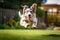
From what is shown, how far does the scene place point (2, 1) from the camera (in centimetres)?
1295

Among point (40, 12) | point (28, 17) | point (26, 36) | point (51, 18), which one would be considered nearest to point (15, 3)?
point (28, 17)

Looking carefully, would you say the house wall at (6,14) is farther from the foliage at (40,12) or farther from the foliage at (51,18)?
the foliage at (51,18)

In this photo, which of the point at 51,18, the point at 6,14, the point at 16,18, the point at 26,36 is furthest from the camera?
the point at 51,18

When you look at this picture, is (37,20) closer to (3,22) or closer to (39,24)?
(39,24)

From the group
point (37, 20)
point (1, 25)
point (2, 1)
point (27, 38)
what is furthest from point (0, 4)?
point (27, 38)

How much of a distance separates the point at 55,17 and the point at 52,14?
0.75ft

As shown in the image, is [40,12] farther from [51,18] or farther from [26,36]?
[26,36]

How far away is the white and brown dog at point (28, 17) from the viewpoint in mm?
12883

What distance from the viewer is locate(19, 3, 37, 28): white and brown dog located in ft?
42.3

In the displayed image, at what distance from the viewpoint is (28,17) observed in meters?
12.9

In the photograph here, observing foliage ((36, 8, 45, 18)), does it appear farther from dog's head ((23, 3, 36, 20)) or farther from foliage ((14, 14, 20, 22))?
foliage ((14, 14, 20, 22))

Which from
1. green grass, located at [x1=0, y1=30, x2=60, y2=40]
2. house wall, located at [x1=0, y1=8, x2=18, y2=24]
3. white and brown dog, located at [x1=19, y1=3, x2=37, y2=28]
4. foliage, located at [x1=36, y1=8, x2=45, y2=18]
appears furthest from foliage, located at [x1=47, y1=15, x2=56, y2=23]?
green grass, located at [x1=0, y1=30, x2=60, y2=40]

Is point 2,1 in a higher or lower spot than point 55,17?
higher

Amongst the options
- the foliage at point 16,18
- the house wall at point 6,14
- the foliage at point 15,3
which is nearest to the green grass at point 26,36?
the foliage at point 16,18
